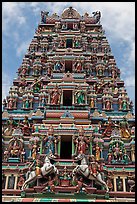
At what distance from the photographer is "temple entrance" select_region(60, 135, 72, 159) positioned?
1619 cm

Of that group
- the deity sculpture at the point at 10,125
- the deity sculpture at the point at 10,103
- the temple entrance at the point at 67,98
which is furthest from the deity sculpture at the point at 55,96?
the deity sculpture at the point at 10,125

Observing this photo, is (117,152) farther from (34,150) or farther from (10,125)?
(10,125)

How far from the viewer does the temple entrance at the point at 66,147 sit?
16188 millimetres

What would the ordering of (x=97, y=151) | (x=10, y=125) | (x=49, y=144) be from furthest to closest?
(x=10, y=125)
(x=49, y=144)
(x=97, y=151)

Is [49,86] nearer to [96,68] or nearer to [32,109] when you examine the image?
[32,109]

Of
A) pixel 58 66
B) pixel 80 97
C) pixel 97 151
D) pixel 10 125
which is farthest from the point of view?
pixel 58 66

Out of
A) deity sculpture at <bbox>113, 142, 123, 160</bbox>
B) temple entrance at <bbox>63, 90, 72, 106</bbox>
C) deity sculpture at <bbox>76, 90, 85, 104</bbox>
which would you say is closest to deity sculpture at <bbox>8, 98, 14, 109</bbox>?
temple entrance at <bbox>63, 90, 72, 106</bbox>

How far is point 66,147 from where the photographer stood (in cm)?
1692

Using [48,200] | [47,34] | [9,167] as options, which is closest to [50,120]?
[9,167]

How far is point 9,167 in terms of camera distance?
14938mm

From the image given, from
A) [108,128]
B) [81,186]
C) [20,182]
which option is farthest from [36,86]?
[81,186]

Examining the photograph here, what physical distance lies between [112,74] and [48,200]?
34.8 ft

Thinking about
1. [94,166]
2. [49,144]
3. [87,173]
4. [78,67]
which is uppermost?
[78,67]

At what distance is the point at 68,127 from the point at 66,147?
50.0 inches
